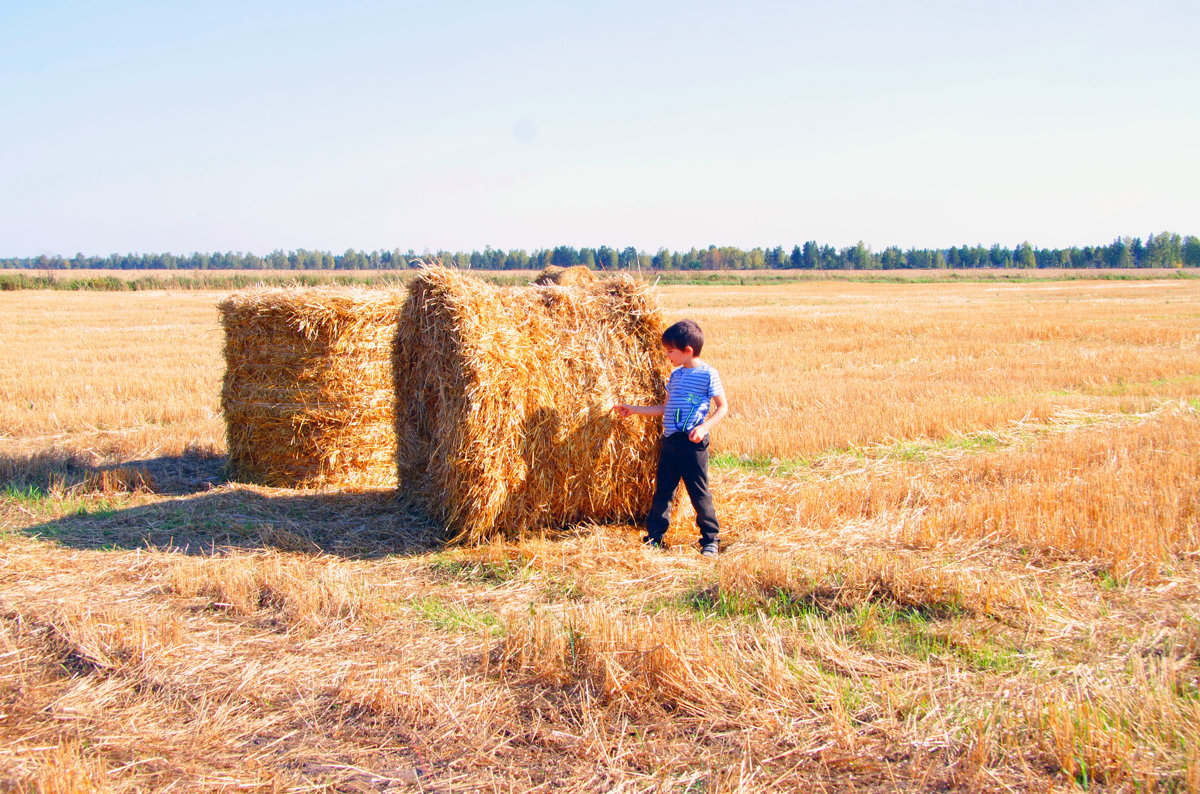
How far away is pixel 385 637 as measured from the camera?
459cm

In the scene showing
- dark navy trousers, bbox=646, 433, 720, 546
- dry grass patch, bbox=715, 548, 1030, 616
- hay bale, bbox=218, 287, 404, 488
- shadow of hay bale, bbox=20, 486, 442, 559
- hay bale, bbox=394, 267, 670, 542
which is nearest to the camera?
dry grass patch, bbox=715, 548, 1030, 616

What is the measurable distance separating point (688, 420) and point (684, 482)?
0.49 m

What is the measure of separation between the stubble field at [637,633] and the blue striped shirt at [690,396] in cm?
102

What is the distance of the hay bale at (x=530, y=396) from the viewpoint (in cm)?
612

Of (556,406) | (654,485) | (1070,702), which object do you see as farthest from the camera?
(654,485)

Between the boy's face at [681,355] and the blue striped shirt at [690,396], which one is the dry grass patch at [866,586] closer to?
the blue striped shirt at [690,396]

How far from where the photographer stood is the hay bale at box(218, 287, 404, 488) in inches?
331

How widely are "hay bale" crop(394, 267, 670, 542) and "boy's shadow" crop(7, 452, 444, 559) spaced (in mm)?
601

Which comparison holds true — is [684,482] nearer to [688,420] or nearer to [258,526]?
[688,420]

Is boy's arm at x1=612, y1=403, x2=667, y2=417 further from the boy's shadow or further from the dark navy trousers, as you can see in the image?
the boy's shadow

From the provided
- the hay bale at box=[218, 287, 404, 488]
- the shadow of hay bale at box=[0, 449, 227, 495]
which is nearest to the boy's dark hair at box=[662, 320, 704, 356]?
the hay bale at box=[218, 287, 404, 488]

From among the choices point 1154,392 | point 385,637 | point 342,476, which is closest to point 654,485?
point 385,637

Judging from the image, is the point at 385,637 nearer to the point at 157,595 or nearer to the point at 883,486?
the point at 157,595

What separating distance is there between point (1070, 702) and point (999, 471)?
4980 millimetres
